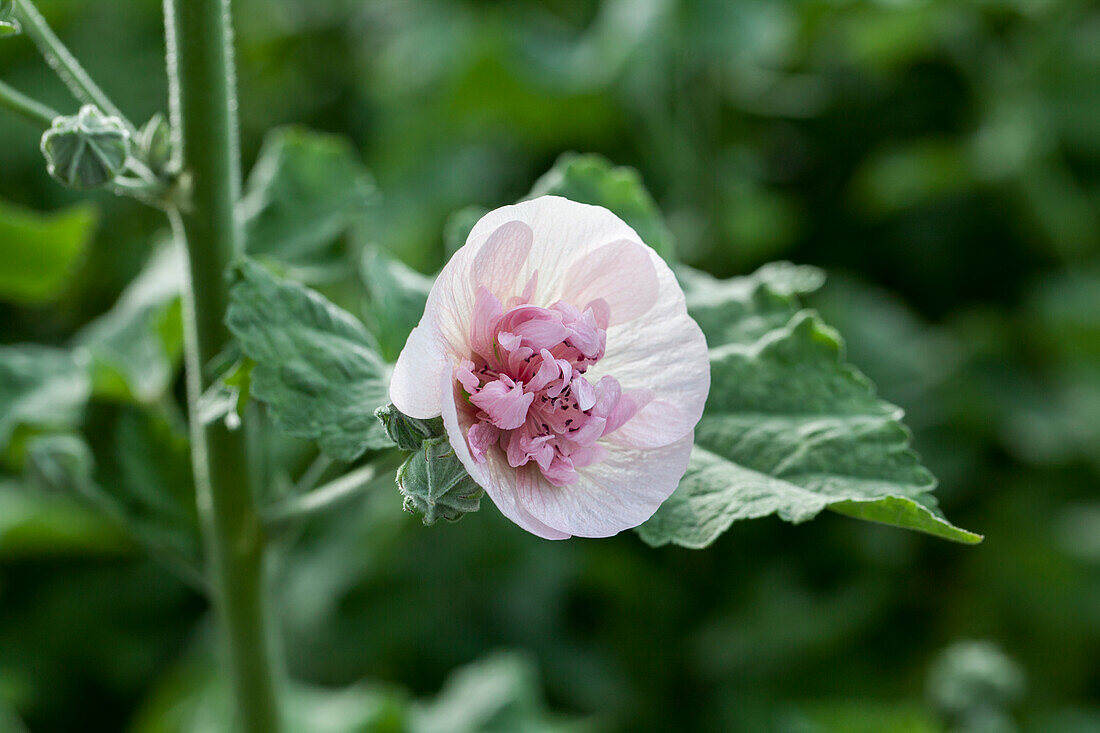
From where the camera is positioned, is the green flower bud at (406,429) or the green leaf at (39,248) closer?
the green flower bud at (406,429)

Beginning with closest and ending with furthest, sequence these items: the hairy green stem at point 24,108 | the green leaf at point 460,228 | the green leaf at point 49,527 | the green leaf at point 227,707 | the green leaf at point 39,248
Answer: the hairy green stem at point 24,108, the green leaf at point 460,228, the green leaf at point 39,248, the green leaf at point 227,707, the green leaf at point 49,527

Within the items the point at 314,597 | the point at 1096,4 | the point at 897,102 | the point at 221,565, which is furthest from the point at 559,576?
the point at 1096,4

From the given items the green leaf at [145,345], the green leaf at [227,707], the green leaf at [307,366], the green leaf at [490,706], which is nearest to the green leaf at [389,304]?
the green leaf at [307,366]

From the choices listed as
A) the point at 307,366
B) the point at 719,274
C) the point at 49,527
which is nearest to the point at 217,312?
the point at 307,366

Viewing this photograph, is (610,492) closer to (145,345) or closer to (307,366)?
(307,366)

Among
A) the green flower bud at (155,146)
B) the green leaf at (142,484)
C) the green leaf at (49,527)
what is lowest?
the green leaf at (49,527)

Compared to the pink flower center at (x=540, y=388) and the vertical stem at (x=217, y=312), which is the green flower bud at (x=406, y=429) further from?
the vertical stem at (x=217, y=312)

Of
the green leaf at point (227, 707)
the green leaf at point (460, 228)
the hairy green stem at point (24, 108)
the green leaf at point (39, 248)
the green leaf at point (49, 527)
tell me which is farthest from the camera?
the green leaf at point (49, 527)
